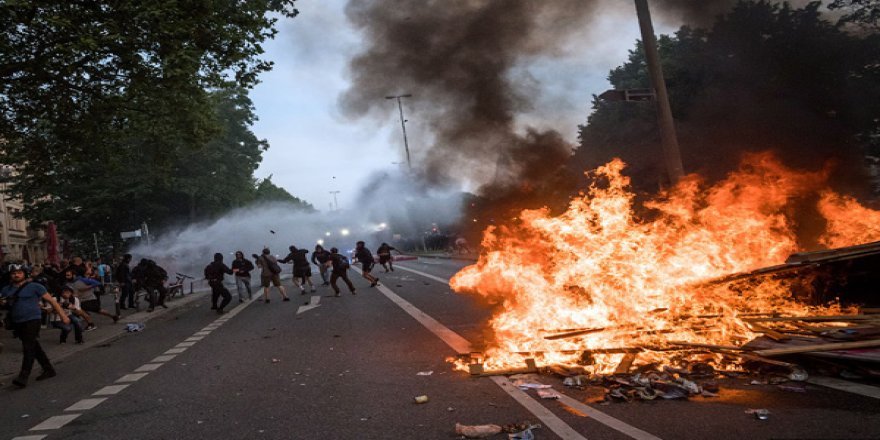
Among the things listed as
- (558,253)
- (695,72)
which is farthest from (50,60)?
(695,72)

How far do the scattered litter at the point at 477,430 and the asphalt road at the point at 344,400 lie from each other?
0.08 meters

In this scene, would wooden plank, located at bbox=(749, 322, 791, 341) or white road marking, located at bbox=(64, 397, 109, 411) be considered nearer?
wooden plank, located at bbox=(749, 322, 791, 341)

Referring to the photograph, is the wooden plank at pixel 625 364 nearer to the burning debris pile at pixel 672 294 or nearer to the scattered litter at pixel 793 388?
the burning debris pile at pixel 672 294

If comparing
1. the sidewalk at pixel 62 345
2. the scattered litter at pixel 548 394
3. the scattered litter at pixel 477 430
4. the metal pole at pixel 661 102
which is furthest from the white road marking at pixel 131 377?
the metal pole at pixel 661 102

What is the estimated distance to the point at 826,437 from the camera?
3490mm

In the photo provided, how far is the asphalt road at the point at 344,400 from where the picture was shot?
3.96 m

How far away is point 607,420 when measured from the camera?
13.4 ft

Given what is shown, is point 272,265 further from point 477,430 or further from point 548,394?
point 477,430

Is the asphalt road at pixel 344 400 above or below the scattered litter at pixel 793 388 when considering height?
above

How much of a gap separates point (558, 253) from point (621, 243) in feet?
2.87

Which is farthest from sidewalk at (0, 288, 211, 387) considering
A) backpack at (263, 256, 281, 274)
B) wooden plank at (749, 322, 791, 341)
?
wooden plank at (749, 322, 791, 341)

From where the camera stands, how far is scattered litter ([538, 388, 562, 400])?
4.79 metres

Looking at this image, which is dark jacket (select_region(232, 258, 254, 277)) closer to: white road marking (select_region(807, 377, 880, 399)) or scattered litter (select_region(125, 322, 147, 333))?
scattered litter (select_region(125, 322, 147, 333))

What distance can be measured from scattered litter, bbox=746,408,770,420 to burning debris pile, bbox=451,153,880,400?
53 centimetres
